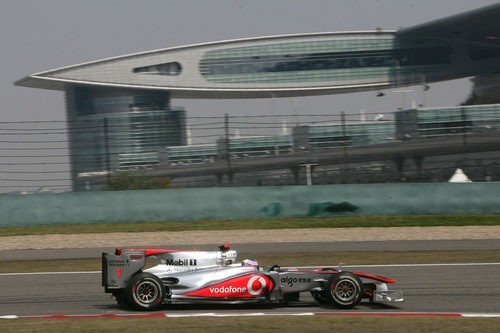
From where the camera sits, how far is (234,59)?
96.9 meters

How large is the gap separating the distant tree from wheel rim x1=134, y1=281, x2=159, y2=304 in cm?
1165

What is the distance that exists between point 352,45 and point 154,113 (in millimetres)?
31083

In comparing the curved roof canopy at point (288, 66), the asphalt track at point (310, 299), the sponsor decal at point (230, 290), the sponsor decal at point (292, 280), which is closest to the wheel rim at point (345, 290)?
the asphalt track at point (310, 299)

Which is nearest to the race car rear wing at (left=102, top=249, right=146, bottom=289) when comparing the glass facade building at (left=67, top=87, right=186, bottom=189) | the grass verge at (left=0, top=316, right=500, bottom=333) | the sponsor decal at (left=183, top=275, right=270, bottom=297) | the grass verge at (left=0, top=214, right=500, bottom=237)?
the sponsor decal at (left=183, top=275, right=270, bottom=297)

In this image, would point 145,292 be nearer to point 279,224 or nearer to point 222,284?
point 222,284

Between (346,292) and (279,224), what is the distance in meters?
10.3

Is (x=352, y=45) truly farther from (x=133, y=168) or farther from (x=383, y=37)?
(x=133, y=168)

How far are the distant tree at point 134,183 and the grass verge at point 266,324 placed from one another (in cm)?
1209

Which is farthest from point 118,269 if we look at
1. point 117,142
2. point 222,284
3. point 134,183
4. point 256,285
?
point 117,142

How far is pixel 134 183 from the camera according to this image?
1855cm

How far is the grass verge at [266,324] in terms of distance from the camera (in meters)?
5.72

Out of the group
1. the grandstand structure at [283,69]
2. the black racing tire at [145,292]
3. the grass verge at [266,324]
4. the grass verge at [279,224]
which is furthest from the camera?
the grandstand structure at [283,69]

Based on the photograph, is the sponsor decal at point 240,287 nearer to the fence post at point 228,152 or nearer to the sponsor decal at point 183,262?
the sponsor decal at point 183,262

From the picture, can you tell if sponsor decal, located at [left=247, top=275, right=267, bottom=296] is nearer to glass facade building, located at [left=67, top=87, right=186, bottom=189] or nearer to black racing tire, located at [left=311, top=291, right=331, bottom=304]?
black racing tire, located at [left=311, top=291, right=331, bottom=304]
